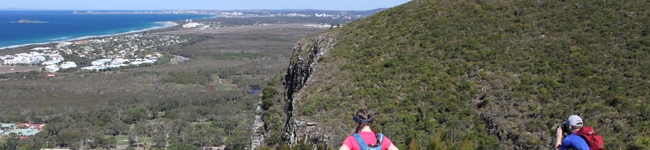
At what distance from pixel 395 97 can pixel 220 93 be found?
1807 inches

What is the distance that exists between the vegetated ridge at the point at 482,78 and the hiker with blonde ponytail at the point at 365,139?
255cm

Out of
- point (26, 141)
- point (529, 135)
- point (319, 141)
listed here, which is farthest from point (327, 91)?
point (26, 141)

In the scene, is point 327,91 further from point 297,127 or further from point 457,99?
point 457,99

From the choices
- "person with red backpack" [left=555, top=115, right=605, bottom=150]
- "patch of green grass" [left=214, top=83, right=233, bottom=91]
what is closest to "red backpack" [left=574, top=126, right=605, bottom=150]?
"person with red backpack" [left=555, top=115, right=605, bottom=150]

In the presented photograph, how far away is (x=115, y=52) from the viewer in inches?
3947

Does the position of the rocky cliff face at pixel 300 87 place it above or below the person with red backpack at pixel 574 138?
below

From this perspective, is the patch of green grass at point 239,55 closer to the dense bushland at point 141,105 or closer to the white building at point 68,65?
the dense bushland at point 141,105

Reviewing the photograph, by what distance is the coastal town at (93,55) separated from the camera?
81.6 metres

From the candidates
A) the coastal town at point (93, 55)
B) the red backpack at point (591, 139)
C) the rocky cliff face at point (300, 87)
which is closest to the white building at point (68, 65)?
the coastal town at point (93, 55)

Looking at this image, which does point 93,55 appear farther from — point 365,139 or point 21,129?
point 365,139

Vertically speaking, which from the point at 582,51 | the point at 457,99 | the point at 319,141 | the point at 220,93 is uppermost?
the point at 582,51

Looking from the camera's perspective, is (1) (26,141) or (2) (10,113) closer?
(1) (26,141)

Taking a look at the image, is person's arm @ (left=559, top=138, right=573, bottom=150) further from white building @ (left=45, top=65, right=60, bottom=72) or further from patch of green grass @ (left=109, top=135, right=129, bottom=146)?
white building @ (left=45, top=65, right=60, bottom=72)

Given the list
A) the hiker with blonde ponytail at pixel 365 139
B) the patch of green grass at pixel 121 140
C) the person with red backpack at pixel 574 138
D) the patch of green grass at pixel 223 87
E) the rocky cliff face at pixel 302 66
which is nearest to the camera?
the hiker with blonde ponytail at pixel 365 139
